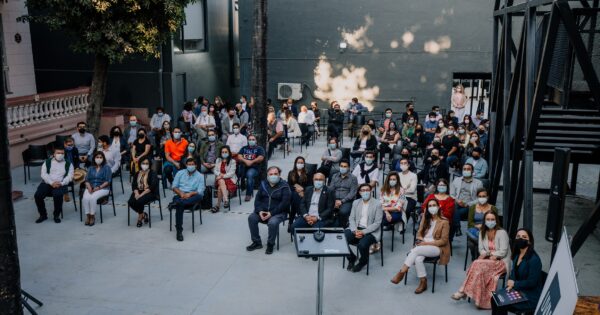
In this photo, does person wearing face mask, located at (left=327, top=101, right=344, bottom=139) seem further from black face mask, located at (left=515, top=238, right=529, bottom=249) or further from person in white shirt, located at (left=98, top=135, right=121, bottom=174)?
black face mask, located at (left=515, top=238, right=529, bottom=249)

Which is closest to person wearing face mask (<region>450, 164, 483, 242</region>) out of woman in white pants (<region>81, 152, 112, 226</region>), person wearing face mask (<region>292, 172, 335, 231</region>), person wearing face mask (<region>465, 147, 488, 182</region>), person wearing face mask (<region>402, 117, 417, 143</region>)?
person wearing face mask (<region>465, 147, 488, 182</region>)

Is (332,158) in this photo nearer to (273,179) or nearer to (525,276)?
(273,179)

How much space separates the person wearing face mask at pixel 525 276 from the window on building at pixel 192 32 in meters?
16.3

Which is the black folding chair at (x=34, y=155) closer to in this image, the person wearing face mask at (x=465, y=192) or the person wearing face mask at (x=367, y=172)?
the person wearing face mask at (x=367, y=172)

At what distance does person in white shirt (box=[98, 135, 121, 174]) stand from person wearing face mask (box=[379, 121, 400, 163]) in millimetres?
6791

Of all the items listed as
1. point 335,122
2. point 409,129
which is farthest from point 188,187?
point 335,122

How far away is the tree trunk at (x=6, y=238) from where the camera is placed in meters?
4.75

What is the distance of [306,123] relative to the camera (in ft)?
60.6

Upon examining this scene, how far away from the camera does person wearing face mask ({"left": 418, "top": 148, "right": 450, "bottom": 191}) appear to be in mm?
12188

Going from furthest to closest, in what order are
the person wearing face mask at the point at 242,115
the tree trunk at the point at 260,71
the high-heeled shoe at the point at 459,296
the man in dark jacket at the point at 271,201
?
the person wearing face mask at the point at 242,115 → the tree trunk at the point at 260,71 → the man in dark jacket at the point at 271,201 → the high-heeled shoe at the point at 459,296

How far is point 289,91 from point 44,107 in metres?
9.21

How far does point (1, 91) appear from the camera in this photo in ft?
15.3

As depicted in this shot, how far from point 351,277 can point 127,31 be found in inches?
373

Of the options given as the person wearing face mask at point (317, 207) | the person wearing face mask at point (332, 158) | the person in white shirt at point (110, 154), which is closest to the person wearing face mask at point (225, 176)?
the person wearing face mask at point (332, 158)
